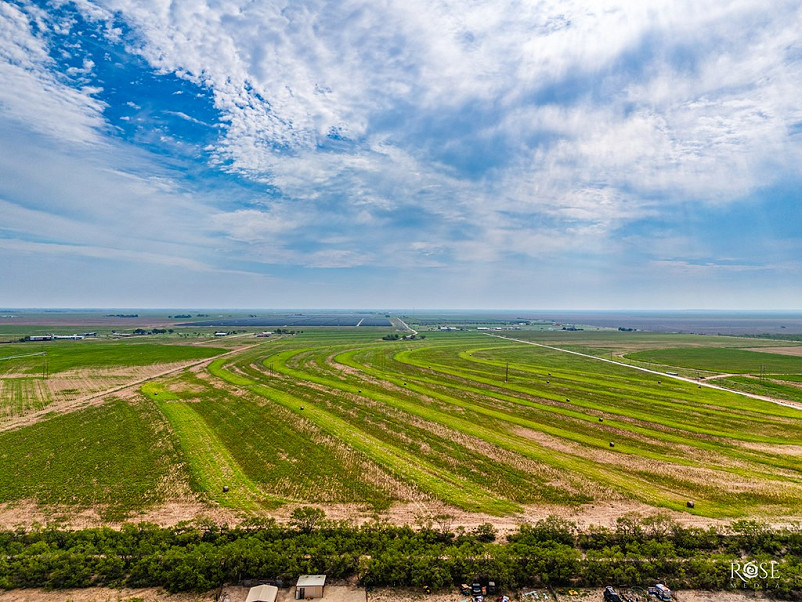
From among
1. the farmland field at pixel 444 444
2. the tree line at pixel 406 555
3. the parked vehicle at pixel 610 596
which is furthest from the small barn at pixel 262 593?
the parked vehicle at pixel 610 596

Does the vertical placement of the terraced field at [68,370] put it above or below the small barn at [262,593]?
above

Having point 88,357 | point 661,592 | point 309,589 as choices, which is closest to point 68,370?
point 88,357

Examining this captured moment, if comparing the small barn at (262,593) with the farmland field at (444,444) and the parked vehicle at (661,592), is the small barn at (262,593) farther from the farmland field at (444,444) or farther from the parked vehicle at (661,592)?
the parked vehicle at (661,592)

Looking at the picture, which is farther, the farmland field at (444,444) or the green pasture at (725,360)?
the green pasture at (725,360)

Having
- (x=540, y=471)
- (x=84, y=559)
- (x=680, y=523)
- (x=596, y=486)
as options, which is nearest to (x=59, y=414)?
(x=84, y=559)

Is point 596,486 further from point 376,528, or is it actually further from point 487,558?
point 376,528

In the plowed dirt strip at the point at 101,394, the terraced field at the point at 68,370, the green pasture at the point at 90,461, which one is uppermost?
the terraced field at the point at 68,370

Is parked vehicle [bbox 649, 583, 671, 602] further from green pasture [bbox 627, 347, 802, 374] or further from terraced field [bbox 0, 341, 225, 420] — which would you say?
green pasture [bbox 627, 347, 802, 374]
